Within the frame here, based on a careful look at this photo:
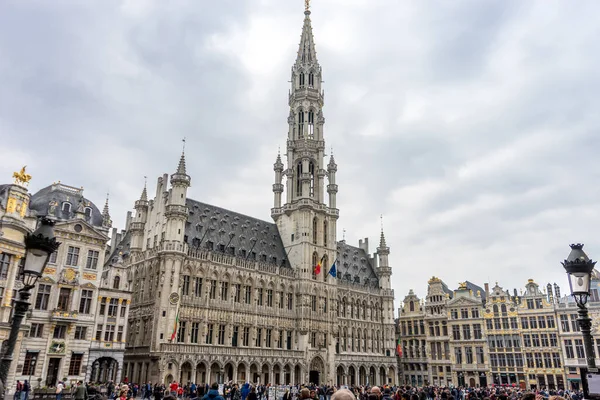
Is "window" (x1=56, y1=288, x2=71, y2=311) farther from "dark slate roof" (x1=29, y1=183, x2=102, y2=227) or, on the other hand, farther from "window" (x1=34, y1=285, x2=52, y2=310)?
"dark slate roof" (x1=29, y1=183, x2=102, y2=227)

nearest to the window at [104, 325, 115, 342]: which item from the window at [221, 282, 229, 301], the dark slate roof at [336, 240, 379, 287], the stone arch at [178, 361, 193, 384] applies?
the stone arch at [178, 361, 193, 384]

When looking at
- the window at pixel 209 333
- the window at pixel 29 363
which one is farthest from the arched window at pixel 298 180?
the window at pixel 29 363

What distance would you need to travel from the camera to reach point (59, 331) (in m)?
38.8

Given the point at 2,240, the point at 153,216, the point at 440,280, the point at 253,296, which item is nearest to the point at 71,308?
the point at 2,240

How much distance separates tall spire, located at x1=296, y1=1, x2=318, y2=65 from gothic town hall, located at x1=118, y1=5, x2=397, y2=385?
237 millimetres

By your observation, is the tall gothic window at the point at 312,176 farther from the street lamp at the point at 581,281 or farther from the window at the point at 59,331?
the street lamp at the point at 581,281

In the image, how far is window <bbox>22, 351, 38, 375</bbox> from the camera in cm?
3606

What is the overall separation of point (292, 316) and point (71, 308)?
2777 centimetres

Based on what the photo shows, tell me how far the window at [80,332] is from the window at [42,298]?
3348 millimetres

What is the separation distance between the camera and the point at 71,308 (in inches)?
1553

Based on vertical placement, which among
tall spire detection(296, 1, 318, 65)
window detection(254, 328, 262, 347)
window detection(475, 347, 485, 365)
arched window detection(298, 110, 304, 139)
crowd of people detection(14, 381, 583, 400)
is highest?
tall spire detection(296, 1, 318, 65)

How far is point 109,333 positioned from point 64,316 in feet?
17.0

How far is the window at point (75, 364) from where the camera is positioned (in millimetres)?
38691

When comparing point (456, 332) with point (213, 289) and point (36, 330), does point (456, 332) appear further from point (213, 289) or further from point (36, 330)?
point (36, 330)
